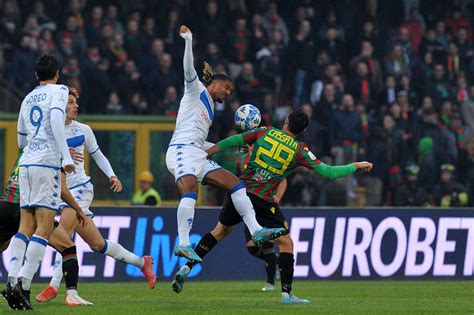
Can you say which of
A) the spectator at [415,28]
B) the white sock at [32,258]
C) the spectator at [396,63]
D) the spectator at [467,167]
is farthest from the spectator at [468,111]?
the white sock at [32,258]

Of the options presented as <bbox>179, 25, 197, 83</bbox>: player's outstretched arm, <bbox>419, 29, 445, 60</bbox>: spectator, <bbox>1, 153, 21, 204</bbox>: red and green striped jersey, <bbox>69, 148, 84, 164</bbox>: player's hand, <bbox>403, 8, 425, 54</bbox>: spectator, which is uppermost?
<bbox>403, 8, 425, 54</bbox>: spectator

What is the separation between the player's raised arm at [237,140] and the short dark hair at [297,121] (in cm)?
29

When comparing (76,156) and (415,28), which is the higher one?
(415,28)

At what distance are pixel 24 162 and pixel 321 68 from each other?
531 inches

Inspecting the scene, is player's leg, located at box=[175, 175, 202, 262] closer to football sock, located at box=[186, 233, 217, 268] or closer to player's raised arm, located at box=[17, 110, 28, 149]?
football sock, located at box=[186, 233, 217, 268]

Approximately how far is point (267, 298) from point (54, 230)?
2.59m

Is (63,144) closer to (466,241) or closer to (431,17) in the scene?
(466,241)

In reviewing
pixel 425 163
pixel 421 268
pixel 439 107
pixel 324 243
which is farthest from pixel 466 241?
pixel 439 107

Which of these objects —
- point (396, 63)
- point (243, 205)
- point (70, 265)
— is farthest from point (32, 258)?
point (396, 63)

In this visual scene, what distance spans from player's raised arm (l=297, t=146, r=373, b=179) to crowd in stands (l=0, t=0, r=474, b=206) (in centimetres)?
953

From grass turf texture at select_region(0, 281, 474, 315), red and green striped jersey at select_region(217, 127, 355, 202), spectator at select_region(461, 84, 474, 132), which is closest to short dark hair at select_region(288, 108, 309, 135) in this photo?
red and green striped jersey at select_region(217, 127, 355, 202)

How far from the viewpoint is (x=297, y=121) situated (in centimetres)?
1372

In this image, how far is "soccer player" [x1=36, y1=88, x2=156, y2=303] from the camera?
14.0m

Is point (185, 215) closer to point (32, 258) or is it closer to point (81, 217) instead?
point (81, 217)
